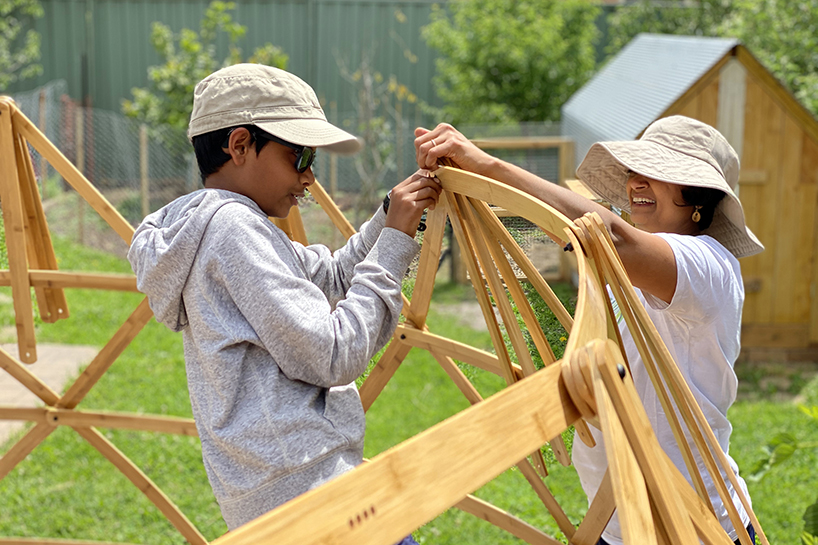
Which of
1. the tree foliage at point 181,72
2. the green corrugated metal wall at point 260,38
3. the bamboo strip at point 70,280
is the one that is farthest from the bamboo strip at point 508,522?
the green corrugated metal wall at point 260,38

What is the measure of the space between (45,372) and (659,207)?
4.83 metres

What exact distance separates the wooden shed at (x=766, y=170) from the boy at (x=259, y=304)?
436 cm


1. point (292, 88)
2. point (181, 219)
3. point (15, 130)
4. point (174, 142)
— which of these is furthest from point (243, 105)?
point (174, 142)

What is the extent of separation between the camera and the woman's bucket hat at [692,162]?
1.88 m

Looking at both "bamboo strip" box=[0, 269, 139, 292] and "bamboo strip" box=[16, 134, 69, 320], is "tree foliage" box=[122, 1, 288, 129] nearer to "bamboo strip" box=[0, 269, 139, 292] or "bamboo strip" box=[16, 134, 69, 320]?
"bamboo strip" box=[16, 134, 69, 320]

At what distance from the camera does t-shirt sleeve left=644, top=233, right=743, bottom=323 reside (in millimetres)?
1738

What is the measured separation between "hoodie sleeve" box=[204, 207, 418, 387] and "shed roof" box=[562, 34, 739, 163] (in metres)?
4.16

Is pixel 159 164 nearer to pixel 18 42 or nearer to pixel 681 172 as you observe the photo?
pixel 18 42

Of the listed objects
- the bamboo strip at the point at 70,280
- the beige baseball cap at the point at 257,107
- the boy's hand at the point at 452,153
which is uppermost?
the beige baseball cap at the point at 257,107

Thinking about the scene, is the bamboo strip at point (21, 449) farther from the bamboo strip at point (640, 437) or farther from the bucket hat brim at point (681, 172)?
the bamboo strip at point (640, 437)

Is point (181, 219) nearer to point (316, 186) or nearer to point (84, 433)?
point (316, 186)

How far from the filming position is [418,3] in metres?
11.0

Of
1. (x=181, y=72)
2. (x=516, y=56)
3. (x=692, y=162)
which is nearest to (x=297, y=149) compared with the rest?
(x=692, y=162)

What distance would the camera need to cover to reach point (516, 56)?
883 cm
